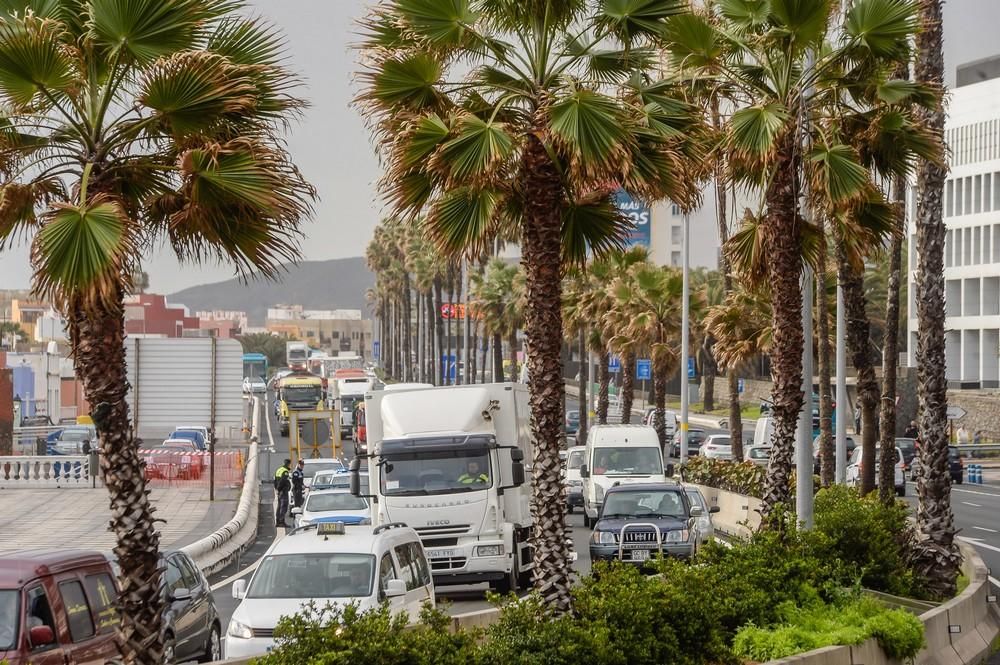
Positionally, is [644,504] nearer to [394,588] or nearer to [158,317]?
[394,588]

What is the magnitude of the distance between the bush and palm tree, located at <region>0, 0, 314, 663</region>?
5968 mm

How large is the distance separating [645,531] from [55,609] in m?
14.9

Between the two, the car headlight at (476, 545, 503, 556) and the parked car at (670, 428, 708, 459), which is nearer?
the car headlight at (476, 545, 503, 556)

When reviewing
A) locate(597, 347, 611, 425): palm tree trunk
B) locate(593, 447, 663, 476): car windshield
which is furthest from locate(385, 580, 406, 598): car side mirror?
locate(597, 347, 611, 425): palm tree trunk

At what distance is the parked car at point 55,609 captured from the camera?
39.3ft

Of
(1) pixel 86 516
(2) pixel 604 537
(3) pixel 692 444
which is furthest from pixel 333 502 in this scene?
(3) pixel 692 444

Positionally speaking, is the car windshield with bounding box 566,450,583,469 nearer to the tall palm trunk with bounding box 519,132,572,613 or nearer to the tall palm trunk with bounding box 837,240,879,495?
the tall palm trunk with bounding box 837,240,879,495

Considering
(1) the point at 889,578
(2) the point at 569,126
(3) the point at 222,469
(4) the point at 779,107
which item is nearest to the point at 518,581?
(1) the point at 889,578

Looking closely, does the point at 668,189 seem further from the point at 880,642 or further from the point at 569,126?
the point at 880,642

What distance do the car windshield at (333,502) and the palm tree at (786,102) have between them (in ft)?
46.8

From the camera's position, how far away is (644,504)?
27.4 metres

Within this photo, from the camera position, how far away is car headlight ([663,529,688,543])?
25969mm

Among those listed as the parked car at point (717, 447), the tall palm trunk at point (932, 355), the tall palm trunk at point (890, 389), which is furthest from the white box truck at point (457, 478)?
the parked car at point (717, 447)

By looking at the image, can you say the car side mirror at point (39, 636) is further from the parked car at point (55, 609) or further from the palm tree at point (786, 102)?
the palm tree at point (786, 102)
